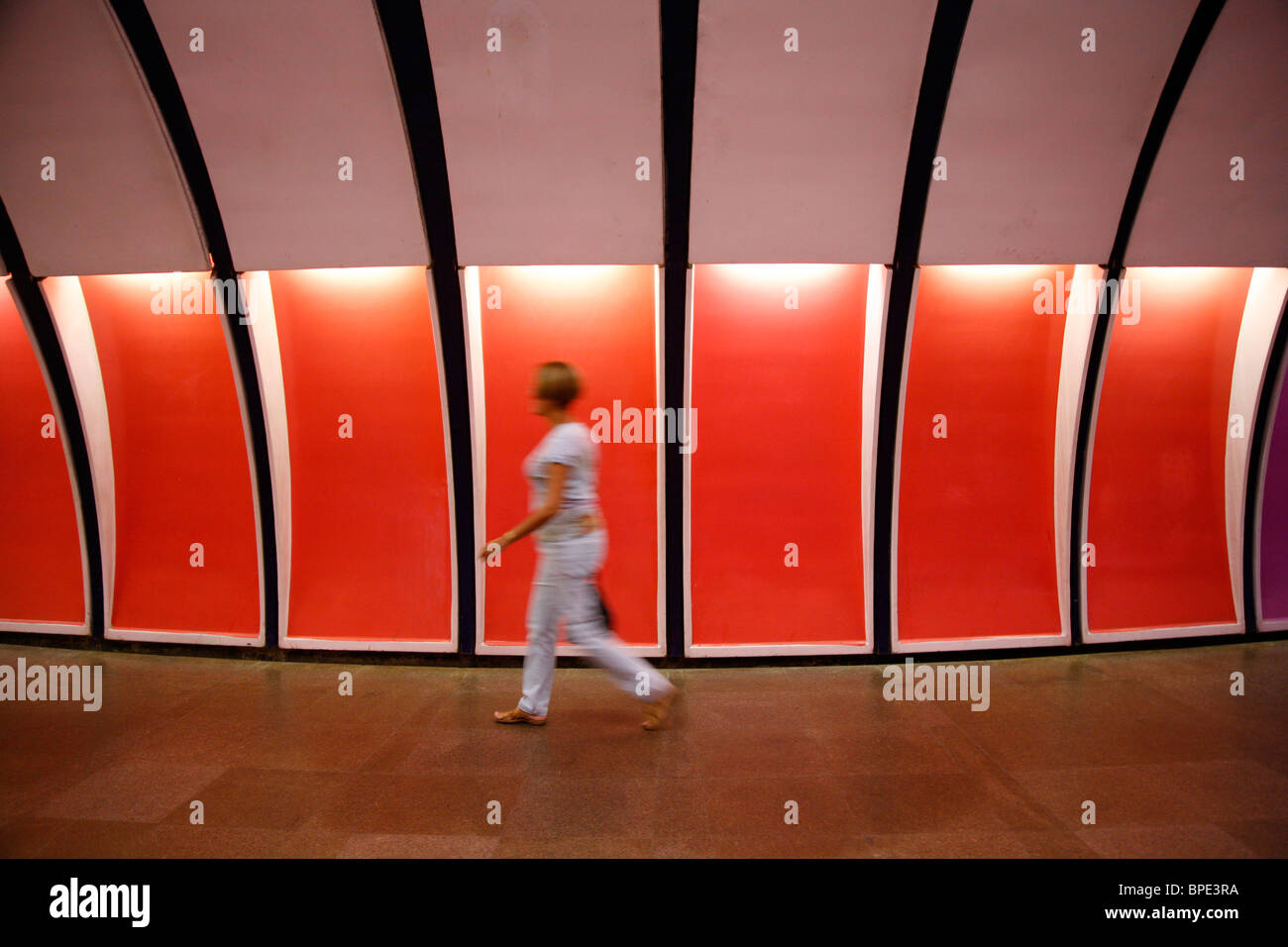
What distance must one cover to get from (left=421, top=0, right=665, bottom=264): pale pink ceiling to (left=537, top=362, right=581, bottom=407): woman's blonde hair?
1522 mm

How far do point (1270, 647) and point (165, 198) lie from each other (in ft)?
34.5

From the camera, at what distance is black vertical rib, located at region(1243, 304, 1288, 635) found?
5953 millimetres

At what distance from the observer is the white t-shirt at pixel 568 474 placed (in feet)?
12.9

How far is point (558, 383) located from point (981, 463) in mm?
4144

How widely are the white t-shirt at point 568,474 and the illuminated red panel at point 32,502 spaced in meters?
5.40

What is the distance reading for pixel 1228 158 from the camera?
5043 millimetres

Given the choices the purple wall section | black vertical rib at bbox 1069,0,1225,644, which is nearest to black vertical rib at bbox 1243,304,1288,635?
the purple wall section

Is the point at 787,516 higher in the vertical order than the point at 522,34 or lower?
lower

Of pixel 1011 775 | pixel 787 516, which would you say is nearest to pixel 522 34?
pixel 787 516

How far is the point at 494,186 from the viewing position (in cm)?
495

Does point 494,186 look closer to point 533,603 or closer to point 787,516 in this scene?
point 533,603

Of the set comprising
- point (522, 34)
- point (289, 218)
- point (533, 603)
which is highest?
point (522, 34)

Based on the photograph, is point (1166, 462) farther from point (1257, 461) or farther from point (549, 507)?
point (549, 507)

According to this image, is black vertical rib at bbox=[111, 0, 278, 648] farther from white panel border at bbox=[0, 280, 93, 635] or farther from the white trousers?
the white trousers
